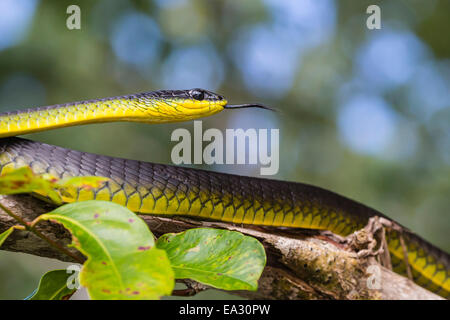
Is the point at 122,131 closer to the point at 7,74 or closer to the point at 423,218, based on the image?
the point at 7,74

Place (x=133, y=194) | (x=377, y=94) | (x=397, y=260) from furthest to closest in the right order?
(x=377, y=94) → (x=397, y=260) → (x=133, y=194)

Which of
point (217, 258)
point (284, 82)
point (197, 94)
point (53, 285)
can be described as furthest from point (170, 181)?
point (284, 82)

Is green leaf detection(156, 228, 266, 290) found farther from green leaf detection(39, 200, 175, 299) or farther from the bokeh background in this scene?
the bokeh background

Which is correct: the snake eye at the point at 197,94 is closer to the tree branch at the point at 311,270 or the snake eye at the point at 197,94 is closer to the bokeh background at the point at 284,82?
the tree branch at the point at 311,270

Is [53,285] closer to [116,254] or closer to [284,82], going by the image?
[116,254]
